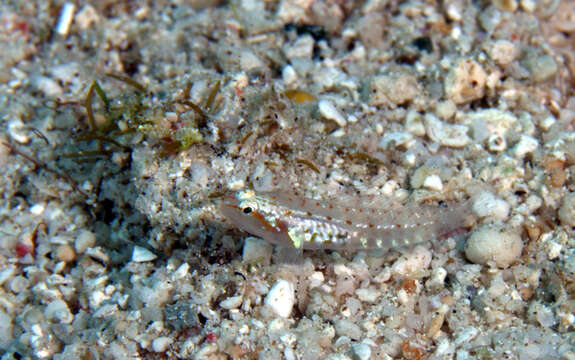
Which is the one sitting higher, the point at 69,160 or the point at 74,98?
the point at 74,98

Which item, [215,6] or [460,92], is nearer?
[460,92]

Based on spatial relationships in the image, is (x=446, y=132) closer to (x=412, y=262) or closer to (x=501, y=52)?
(x=501, y=52)

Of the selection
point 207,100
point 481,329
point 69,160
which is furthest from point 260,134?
point 481,329

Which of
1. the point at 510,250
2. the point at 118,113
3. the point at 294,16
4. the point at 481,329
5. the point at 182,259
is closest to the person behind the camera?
the point at 481,329

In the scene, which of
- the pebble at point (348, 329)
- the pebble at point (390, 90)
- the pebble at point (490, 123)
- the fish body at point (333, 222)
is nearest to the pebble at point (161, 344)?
the fish body at point (333, 222)

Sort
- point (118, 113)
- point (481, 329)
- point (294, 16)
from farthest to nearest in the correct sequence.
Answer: point (294, 16), point (118, 113), point (481, 329)

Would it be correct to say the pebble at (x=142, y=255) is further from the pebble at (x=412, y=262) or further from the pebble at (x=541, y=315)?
the pebble at (x=541, y=315)

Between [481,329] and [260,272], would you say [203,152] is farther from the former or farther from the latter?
[481,329]

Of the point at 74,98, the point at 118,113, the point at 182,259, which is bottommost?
the point at 182,259
